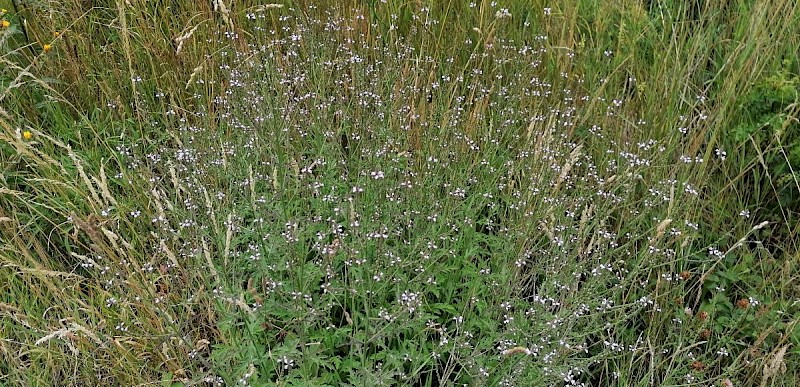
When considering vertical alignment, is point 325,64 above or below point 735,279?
above

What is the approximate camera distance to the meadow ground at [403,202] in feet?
7.84

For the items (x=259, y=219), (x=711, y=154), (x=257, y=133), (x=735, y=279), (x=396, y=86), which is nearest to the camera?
(x=259, y=219)

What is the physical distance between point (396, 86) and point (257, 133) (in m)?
0.87

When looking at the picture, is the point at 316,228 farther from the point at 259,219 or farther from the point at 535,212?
the point at 535,212

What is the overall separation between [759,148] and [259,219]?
2.46 metres

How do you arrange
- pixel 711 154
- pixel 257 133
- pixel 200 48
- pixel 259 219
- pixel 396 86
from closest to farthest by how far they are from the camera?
pixel 259 219 → pixel 257 133 → pixel 396 86 → pixel 711 154 → pixel 200 48

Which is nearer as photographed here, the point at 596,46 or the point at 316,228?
the point at 316,228

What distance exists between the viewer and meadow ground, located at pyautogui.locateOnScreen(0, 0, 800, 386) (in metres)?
2.39

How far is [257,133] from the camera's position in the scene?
2555mm

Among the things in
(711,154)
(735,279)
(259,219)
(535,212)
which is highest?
(259,219)

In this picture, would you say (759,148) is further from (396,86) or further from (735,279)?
(396,86)

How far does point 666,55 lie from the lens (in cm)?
362

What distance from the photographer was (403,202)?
8.57 feet

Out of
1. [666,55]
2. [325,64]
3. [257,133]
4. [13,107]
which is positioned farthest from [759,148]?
[13,107]
